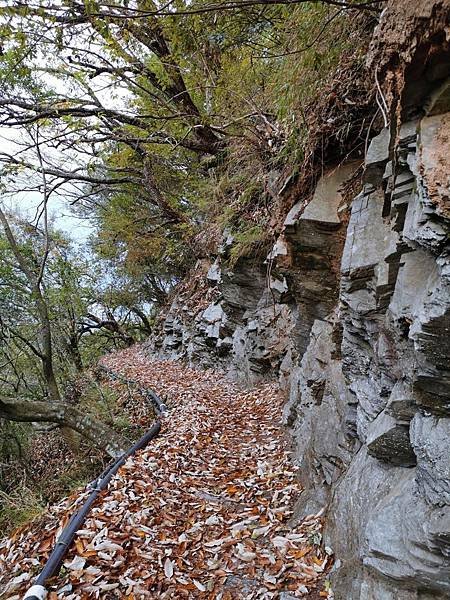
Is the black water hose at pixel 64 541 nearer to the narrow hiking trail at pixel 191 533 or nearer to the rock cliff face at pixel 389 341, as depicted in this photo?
the narrow hiking trail at pixel 191 533

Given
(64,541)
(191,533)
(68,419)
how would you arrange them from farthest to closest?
(68,419) < (191,533) < (64,541)

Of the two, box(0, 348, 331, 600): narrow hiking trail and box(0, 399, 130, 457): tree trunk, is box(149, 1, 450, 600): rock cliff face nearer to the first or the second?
box(0, 348, 331, 600): narrow hiking trail

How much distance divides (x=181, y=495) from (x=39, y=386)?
23.0 feet

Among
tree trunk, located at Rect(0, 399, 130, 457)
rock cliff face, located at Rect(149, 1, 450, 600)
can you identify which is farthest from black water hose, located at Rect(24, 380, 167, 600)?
rock cliff face, located at Rect(149, 1, 450, 600)

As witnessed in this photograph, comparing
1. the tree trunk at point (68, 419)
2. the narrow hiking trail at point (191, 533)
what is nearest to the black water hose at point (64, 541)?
the narrow hiking trail at point (191, 533)

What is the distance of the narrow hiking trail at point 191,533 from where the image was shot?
2.52 meters

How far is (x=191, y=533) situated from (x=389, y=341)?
229 centimetres

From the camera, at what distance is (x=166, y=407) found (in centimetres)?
665

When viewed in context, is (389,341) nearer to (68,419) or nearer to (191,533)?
(191,533)

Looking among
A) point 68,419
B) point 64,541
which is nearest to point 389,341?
point 64,541

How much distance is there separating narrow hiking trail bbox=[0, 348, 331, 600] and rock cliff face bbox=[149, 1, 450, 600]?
1.02 ft

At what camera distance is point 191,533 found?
10.2 ft

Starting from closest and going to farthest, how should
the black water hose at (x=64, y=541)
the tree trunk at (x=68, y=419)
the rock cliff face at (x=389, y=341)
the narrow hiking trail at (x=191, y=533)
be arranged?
the rock cliff face at (x=389, y=341), the black water hose at (x=64, y=541), the narrow hiking trail at (x=191, y=533), the tree trunk at (x=68, y=419)

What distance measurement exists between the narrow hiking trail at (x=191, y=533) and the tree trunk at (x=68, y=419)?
554mm
